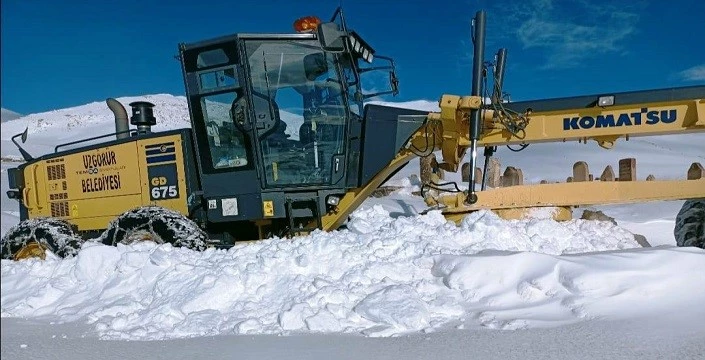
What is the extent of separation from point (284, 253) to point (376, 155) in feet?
6.74

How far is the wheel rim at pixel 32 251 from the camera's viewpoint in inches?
259

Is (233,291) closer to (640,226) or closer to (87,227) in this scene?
(87,227)

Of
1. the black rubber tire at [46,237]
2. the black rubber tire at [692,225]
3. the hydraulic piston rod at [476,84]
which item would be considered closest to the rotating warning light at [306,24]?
the hydraulic piston rod at [476,84]

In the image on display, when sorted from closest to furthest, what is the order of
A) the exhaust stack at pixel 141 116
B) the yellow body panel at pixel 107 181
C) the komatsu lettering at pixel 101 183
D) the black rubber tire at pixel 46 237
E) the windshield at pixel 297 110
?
the windshield at pixel 297 110 → the black rubber tire at pixel 46 237 → the yellow body panel at pixel 107 181 → the komatsu lettering at pixel 101 183 → the exhaust stack at pixel 141 116

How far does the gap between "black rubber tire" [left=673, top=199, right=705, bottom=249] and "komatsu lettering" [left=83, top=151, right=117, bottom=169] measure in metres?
6.36

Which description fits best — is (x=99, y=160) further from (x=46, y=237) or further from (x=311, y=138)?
(x=311, y=138)

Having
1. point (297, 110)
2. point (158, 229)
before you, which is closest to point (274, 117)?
point (297, 110)

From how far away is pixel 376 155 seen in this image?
6.18 m

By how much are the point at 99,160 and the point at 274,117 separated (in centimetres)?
255

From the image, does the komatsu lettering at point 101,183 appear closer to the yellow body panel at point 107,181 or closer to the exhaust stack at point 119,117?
the yellow body panel at point 107,181

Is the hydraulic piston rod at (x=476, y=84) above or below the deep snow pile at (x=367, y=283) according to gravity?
above

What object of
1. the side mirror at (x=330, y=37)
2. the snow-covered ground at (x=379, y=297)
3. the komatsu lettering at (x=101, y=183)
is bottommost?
→ the snow-covered ground at (x=379, y=297)

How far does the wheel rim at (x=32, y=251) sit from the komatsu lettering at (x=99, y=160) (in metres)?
1.10

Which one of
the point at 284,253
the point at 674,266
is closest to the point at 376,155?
the point at 284,253
